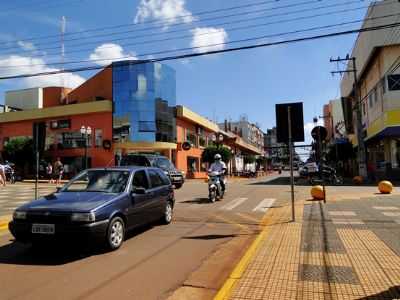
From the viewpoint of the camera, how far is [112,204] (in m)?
6.97

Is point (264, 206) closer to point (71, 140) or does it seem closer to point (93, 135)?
point (93, 135)

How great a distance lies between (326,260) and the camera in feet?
19.8

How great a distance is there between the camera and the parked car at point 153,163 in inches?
808

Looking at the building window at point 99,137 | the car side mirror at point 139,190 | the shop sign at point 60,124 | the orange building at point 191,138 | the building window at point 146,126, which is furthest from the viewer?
the orange building at point 191,138

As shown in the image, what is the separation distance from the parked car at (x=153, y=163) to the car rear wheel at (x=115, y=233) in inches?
485

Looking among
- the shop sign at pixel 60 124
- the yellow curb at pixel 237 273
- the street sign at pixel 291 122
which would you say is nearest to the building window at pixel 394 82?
the street sign at pixel 291 122

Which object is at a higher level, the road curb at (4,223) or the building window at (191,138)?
the building window at (191,138)

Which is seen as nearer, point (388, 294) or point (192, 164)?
point (388, 294)

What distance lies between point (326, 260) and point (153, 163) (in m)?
15.6

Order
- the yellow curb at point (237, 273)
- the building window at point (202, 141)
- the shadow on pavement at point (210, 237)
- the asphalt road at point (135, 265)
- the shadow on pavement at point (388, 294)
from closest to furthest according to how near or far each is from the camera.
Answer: the shadow on pavement at point (388, 294) < the yellow curb at point (237, 273) < the asphalt road at point (135, 265) < the shadow on pavement at point (210, 237) < the building window at point (202, 141)

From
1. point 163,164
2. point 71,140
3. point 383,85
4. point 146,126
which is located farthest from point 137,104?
point 383,85

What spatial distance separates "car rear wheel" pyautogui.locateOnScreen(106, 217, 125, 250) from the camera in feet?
22.3

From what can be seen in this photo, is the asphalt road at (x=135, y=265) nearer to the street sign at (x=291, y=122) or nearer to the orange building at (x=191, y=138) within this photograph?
the street sign at (x=291, y=122)

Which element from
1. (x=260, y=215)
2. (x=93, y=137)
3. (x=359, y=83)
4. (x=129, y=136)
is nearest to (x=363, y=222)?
(x=260, y=215)
